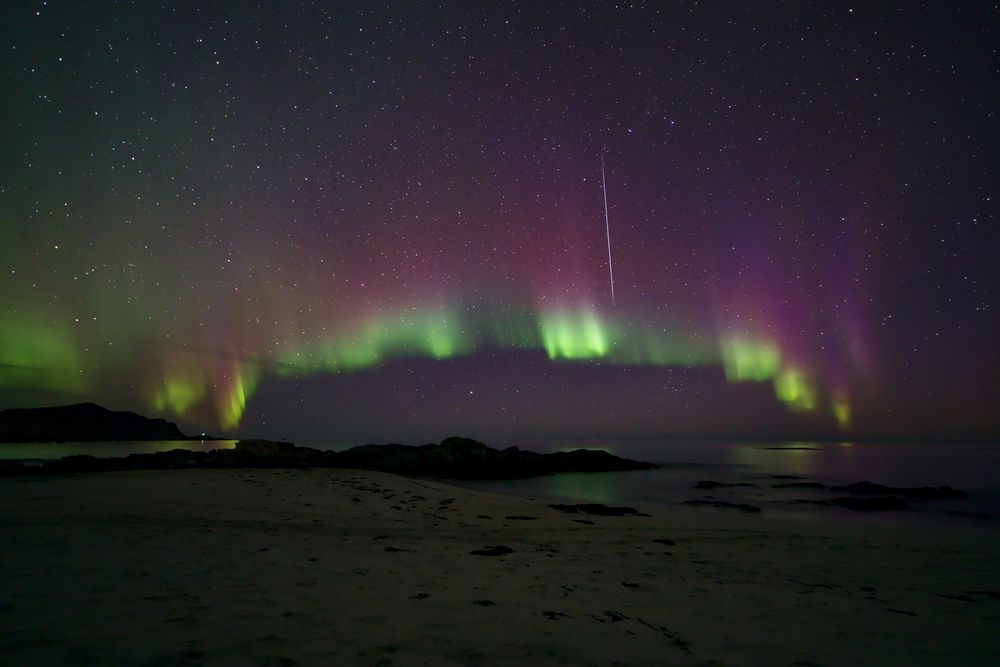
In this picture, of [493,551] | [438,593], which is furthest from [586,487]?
[438,593]

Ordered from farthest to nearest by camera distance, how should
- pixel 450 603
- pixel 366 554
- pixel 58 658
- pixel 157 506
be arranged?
pixel 157 506
pixel 366 554
pixel 450 603
pixel 58 658

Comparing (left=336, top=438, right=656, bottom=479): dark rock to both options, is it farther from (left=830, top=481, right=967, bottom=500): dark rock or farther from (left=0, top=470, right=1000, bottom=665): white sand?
(left=0, top=470, right=1000, bottom=665): white sand

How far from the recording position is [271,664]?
351cm

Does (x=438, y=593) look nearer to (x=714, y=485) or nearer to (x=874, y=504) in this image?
(x=874, y=504)

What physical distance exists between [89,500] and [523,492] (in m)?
19.1

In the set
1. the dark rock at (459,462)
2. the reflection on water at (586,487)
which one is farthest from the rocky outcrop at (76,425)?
the reflection on water at (586,487)

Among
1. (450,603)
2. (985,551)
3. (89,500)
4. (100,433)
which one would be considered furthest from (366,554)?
(100,433)

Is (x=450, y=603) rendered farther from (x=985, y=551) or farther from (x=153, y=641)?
(x=985, y=551)

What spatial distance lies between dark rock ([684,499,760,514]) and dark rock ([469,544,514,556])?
16.2 metres

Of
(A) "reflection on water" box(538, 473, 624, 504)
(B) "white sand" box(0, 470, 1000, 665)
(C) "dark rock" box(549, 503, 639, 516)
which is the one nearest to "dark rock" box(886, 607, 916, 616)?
(B) "white sand" box(0, 470, 1000, 665)

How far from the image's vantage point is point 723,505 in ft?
72.6

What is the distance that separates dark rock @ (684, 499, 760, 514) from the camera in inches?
810

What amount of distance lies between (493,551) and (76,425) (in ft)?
593

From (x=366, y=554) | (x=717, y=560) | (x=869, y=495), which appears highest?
(x=366, y=554)
